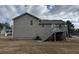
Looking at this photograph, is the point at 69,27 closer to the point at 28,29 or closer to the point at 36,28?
the point at 36,28

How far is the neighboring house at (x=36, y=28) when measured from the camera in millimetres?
4863

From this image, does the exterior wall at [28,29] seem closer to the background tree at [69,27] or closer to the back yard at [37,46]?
the back yard at [37,46]

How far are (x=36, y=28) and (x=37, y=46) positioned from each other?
0.36 metres

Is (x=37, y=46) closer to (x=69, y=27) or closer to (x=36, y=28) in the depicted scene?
(x=36, y=28)

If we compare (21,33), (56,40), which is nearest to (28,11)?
(21,33)

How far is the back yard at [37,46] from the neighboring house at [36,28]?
0.11 meters

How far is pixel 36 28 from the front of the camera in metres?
4.91

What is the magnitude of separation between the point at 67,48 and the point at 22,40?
91 cm

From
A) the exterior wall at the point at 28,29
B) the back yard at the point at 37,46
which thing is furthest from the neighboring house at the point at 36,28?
the back yard at the point at 37,46

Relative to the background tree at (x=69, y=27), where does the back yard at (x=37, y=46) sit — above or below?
below

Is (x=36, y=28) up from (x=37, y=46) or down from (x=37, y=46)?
up

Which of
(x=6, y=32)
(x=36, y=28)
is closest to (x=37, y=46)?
(x=36, y=28)
